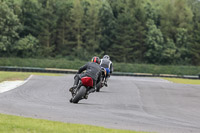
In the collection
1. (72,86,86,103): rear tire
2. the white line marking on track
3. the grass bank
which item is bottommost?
the grass bank

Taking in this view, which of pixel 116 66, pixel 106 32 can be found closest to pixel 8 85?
pixel 116 66

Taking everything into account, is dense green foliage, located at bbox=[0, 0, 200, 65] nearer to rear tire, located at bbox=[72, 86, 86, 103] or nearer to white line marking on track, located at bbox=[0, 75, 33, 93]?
white line marking on track, located at bbox=[0, 75, 33, 93]

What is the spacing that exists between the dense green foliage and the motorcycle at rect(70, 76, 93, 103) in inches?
2108

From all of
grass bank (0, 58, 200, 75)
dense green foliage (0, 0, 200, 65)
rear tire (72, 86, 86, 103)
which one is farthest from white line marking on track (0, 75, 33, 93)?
dense green foliage (0, 0, 200, 65)

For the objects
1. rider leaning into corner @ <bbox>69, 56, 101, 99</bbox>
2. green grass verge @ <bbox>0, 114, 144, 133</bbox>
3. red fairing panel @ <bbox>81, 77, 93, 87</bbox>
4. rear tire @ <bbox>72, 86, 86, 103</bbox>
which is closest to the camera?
green grass verge @ <bbox>0, 114, 144, 133</bbox>

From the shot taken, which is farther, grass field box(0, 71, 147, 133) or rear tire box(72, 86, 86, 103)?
rear tire box(72, 86, 86, 103)

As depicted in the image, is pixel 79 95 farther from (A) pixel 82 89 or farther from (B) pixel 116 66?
(B) pixel 116 66

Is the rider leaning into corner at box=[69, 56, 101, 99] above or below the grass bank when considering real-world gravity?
above

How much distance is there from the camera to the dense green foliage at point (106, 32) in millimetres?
68938

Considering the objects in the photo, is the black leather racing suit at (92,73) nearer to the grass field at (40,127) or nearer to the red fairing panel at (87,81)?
the red fairing panel at (87,81)

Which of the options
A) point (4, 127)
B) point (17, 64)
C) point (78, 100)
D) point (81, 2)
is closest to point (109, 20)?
point (81, 2)

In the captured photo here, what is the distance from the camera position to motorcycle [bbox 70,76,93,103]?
1259 centimetres

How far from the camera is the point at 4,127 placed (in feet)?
25.1

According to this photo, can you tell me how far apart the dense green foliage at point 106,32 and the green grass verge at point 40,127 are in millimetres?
57872
